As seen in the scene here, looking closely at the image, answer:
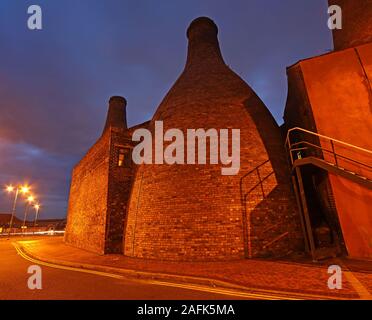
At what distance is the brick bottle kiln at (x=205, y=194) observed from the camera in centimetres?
809

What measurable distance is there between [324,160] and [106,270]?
8125 mm

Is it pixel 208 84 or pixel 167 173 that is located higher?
pixel 208 84

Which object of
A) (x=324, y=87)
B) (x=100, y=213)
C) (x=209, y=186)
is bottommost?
(x=100, y=213)

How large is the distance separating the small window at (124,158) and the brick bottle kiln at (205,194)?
0.93ft

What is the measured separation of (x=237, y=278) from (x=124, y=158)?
29.0 feet

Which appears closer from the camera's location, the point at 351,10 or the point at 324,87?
the point at 324,87

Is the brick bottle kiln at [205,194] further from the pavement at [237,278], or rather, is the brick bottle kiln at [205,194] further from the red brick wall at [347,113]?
the red brick wall at [347,113]

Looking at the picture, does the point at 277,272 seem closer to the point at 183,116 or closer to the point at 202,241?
the point at 202,241

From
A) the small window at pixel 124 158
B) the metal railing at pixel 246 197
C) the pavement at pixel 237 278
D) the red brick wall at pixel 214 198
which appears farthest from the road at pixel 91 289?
the small window at pixel 124 158

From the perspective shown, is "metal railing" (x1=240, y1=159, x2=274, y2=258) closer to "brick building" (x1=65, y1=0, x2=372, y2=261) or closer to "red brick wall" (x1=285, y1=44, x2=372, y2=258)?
"brick building" (x1=65, y1=0, x2=372, y2=261)

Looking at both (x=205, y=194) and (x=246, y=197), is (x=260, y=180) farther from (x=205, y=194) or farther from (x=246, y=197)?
(x=205, y=194)
